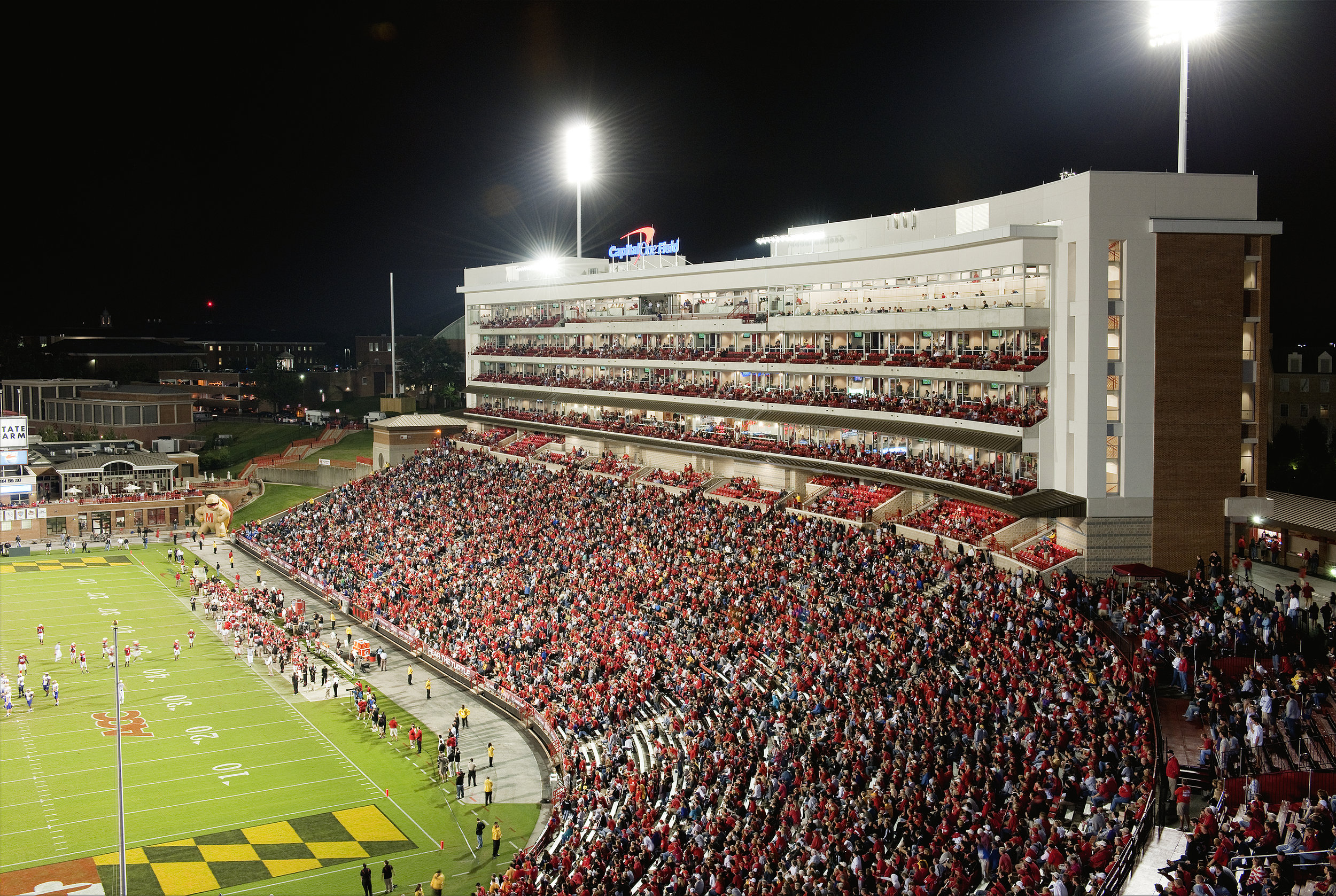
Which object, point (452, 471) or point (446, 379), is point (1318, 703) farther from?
point (446, 379)

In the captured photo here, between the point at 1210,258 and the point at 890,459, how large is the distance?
45.6ft

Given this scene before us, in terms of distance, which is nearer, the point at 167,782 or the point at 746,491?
the point at 167,782

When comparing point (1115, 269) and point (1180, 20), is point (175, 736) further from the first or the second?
point (1180, 20)

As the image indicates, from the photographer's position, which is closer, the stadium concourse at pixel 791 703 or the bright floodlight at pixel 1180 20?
the stadium concourse at pixel 791 703

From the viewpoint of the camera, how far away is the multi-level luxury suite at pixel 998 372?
33.3 m

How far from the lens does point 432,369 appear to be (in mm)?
117188

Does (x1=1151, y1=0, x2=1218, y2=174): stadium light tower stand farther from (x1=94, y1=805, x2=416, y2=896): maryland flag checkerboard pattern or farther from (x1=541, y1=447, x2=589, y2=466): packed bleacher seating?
(x1=541, y1=447, x2=589, y2=466): packed bleacher seating

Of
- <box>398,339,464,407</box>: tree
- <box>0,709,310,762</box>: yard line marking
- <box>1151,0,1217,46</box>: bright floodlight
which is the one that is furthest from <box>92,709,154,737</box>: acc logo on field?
<box>398,339,464,407</box>: tree

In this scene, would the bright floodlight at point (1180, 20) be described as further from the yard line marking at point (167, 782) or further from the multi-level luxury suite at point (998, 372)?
the yard line marking at point (167, 782)

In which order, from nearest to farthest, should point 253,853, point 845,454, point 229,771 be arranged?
point 253,853 → point 229,771 → point 845,454

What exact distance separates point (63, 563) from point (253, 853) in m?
49.9

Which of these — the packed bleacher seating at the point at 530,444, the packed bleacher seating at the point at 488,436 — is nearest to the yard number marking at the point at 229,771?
the packed bleacher seating at the point at 530,444

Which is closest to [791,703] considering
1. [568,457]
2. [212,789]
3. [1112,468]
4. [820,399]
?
[1112,468]

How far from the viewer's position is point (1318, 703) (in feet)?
69.6
